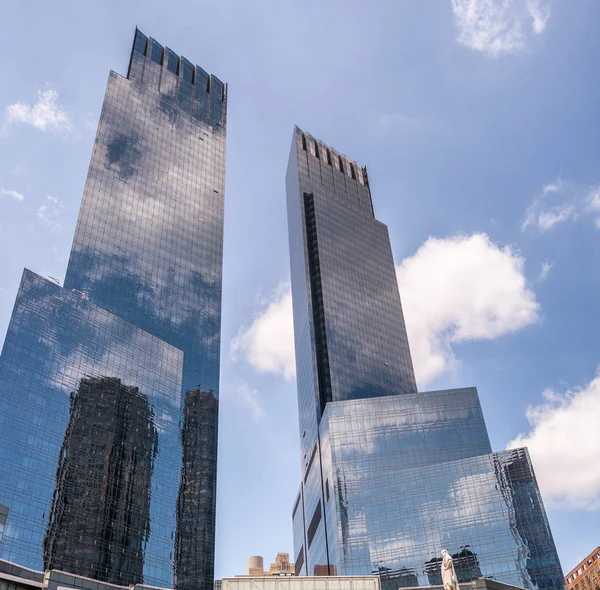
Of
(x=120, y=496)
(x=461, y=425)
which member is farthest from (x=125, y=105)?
(x=461, y=425)

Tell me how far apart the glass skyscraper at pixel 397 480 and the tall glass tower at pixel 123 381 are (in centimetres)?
2822

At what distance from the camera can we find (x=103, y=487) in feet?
403

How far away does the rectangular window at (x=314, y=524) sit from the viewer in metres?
162

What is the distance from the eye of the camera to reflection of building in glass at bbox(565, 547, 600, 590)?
549 ft

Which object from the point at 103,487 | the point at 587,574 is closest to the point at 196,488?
the point at 103,487

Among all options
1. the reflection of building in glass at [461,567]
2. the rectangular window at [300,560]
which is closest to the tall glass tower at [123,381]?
the reflection of building in glass at [461,567]

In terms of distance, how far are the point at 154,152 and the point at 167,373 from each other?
223 feet

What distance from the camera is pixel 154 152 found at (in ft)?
610

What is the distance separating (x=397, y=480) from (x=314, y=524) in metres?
33.2

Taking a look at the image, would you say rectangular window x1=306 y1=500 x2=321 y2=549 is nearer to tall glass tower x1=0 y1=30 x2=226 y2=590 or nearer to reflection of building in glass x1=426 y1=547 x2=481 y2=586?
tall glass tower x1=0 y1=30 x2=226 y2=590

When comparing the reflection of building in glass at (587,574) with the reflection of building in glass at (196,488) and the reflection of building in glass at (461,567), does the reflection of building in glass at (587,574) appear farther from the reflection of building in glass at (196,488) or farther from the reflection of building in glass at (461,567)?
the reflection of building in glass at (196,488)

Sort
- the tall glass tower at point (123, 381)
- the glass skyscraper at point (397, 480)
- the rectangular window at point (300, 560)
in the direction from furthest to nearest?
the rectangular window at point (300, 560) < the glass skyscraper at point (397, 480) < the tall glass tower at point (123, 381)

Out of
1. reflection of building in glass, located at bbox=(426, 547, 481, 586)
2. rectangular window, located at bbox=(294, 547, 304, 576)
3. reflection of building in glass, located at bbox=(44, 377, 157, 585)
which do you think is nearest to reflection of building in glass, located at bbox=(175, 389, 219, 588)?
reflection of building in glass, located at bbox=(44, 377, 157, 585)

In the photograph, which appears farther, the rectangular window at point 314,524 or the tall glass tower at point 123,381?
the rectangular window at point 314,524
